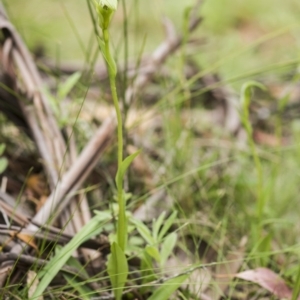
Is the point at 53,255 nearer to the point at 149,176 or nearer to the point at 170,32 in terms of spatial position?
the point at 149,176

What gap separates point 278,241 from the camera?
1.02 m

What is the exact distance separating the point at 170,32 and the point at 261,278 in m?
0.83

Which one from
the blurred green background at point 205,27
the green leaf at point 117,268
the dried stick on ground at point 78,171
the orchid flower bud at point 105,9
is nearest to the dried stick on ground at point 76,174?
the dried stick on ground at point 78,171

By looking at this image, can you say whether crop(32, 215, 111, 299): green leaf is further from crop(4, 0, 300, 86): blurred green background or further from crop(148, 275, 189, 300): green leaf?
crop(4, 0, 300, 86): blurred green background

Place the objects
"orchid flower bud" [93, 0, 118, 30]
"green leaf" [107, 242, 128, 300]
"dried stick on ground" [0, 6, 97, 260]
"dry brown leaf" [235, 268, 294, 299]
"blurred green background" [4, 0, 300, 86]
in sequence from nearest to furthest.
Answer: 1. "orchid flower bud" [93, 0, 118, 30]
2. "green leaf" [107, 242, 128, 300]
3. "dry brown leaf" [235, 268, 294, 299]
4. "dried stick on ground" [0, 6, 97, 260]
5. "blurred green background" [4, 0, 300, 86]

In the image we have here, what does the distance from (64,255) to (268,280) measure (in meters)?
0.35

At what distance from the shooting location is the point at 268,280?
812 mm

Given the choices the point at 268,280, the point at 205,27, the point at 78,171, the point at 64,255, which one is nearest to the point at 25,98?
the point at 78,171

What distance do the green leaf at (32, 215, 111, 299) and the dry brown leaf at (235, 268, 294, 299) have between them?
252 mm

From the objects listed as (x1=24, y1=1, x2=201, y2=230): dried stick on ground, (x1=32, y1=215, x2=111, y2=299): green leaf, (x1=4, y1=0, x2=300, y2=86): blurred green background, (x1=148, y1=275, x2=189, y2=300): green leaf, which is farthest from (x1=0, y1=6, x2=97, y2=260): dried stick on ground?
(x1=4, y1=0, x2=300, y2=86): blurred green background

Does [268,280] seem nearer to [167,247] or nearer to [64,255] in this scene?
[167,247]

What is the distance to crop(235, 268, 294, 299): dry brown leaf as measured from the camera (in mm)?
800

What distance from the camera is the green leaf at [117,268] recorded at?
68 centimetres

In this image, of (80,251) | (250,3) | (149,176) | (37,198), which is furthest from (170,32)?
(250,3)
